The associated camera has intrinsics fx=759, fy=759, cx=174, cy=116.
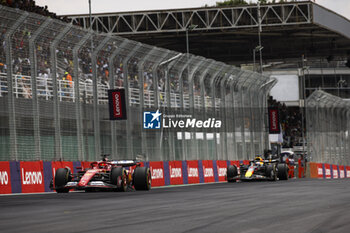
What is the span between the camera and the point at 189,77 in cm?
2808

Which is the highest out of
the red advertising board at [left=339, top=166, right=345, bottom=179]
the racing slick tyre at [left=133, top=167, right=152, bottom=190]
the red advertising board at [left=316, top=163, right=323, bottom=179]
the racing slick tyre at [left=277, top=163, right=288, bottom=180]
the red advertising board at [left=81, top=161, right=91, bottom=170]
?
the red advertising board at [left=81, top=161, right=91, bottom=170]

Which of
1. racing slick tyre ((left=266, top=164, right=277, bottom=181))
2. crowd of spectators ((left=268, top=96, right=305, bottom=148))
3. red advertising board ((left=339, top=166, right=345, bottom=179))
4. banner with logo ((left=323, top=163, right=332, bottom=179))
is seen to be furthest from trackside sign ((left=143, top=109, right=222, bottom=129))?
crowd of spectators ((left=268, top=96, right=305, bottom=148))

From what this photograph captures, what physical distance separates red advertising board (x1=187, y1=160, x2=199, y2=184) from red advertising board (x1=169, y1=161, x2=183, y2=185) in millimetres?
763

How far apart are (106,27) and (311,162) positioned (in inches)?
846

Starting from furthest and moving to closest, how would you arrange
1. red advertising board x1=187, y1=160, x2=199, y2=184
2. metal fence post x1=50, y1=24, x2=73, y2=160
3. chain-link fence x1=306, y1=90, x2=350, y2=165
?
chain-link fence x1=306, y1=90, x2=350, y2=165, red advertising board x1=187, y1=160, x2=199, y2=184, metal fence post x1=50, y1=24, x2=73, y2=160

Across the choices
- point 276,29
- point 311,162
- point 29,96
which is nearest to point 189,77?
point 29,96

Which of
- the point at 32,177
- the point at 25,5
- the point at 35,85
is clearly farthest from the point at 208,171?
the point at 32,177

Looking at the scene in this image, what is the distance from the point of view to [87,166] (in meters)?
20.4

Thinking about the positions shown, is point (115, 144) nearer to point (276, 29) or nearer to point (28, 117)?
point (28, 117)

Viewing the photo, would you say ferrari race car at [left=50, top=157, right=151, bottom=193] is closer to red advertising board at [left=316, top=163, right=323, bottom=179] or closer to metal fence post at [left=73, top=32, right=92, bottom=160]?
metal fence post at [left=73, top=32, right=92, bottom=160]

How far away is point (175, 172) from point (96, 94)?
5.52 metres

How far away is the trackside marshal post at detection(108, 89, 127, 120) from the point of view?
22141mm

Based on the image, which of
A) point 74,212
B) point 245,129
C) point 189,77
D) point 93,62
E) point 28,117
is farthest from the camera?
point 245,129

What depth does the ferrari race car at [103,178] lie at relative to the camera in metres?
17.1
